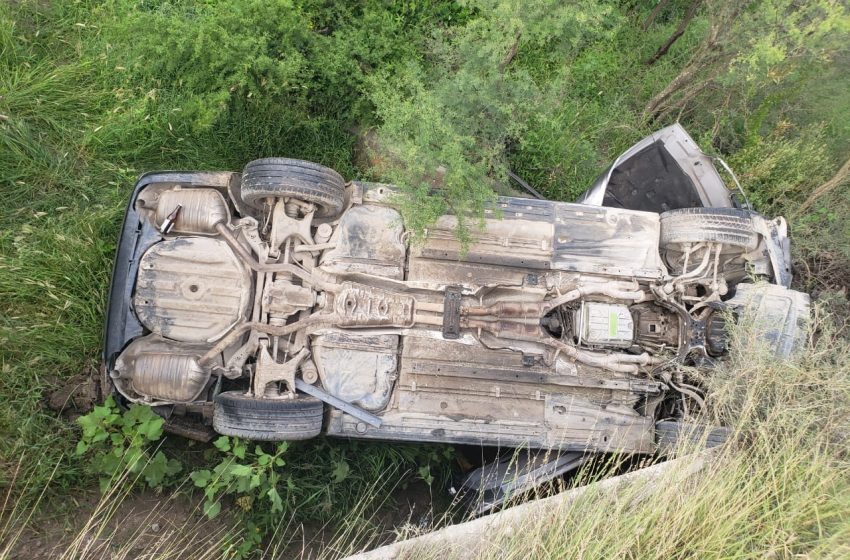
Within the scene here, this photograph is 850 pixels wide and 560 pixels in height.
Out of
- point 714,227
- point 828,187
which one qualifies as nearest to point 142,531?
point 714,227

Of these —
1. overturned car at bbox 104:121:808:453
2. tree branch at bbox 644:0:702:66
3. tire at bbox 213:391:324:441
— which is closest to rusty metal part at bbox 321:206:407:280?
overturned car at bbox 104:121:808:453

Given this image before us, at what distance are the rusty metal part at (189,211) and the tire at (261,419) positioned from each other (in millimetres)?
1102

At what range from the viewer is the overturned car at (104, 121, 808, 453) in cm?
382

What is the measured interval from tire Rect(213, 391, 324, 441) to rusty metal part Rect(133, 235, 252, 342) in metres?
0.47

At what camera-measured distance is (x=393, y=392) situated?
156 inches

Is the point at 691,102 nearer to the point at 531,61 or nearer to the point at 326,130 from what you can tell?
the point at 531,61

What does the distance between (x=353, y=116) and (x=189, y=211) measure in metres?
1.92

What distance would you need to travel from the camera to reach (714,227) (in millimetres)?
4227

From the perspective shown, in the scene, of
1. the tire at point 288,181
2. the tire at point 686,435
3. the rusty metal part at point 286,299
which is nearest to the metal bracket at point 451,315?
the rusty metal part at point 286,299

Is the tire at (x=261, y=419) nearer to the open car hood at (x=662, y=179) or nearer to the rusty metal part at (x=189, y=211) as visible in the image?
the rusty metal part at (x=189, y=211)

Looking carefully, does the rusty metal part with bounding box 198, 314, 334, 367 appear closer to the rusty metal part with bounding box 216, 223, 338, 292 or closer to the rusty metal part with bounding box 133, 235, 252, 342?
the rusty metal part with bounding box 133, 235, 252, 342

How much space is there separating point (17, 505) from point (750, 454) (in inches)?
185

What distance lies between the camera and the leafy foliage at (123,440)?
3.94m

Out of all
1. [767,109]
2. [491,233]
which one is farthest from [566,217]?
[767,109]
